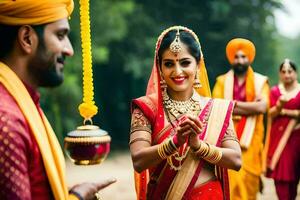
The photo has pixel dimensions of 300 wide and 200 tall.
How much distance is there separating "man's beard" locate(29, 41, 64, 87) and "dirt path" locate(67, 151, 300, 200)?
597 cm

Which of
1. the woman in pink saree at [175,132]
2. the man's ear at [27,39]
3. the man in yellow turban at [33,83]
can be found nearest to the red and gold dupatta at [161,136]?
the woman in pink saree at [175,132]

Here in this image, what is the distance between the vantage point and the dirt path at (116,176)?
390 inches

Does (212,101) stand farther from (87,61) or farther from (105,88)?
(105,88)

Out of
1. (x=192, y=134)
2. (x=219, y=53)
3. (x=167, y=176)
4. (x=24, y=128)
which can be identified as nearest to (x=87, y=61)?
(x=24, y=128)

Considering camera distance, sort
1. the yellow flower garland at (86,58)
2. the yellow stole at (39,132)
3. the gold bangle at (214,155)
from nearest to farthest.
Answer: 1. the yellow stole at (39,132)
2. the yellow flower garland at (86,58)
3. the gold bangle at (214,155)

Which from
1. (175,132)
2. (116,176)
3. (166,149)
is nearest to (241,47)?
(175,132)

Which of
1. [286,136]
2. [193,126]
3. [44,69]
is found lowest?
[286,136]

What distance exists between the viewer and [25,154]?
2.11 m

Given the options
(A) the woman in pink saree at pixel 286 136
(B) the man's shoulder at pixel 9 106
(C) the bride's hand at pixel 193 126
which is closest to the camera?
(B) the man's shoulder at pixel 9 106

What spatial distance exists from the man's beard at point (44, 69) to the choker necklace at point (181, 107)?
54.4 inches

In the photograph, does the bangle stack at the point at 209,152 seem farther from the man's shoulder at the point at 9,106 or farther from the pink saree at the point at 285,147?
the pink saree at the point at 285,147

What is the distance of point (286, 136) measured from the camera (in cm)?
751

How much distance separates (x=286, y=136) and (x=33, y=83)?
581cm

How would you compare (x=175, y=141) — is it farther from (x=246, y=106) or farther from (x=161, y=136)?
(x=246, y=106)
